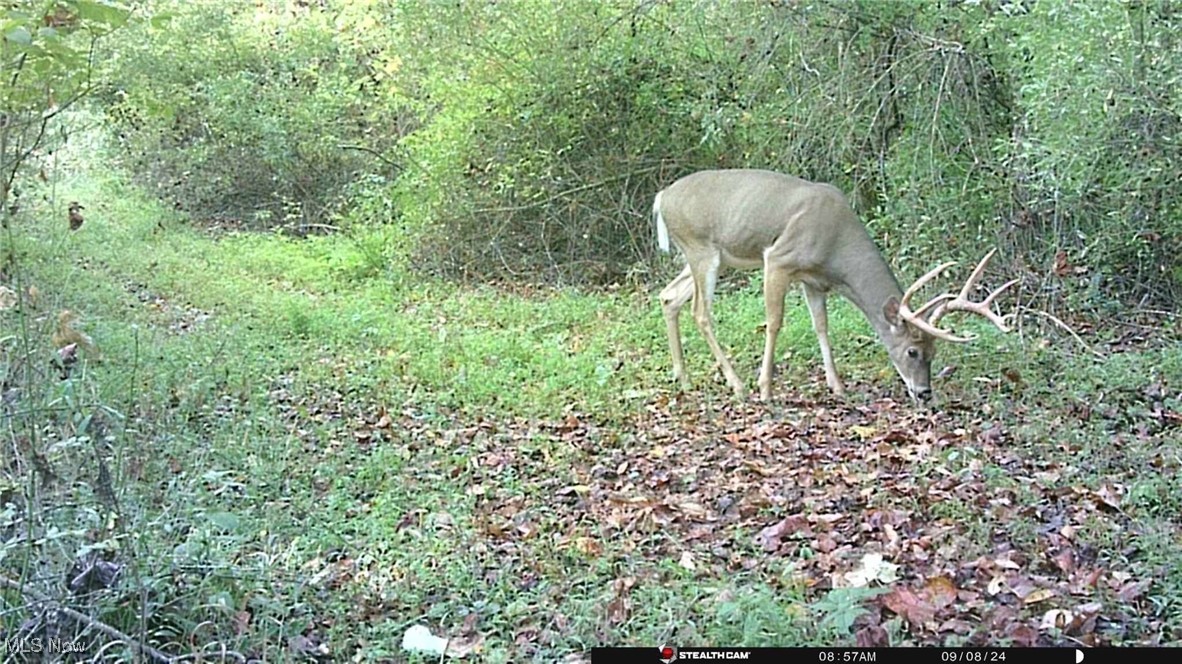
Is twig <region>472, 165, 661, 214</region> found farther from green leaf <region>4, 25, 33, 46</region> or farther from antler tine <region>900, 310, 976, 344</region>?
green leaf <region>4, 25, 33, 46</region>

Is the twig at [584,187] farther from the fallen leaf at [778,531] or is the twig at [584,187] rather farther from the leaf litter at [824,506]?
the fallen leaf at [778,531]

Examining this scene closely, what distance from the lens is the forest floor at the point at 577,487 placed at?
3740 millimetres

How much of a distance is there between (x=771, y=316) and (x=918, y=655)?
170 inches

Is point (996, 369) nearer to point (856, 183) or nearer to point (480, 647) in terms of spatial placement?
point (856, 183)

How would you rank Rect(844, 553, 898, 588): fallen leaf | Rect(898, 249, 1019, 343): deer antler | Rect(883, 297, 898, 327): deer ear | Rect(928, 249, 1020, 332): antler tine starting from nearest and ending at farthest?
Rect(844, 553, 898, 588): fallen leaf < Rect(928, 249, 1020, 332): antler tine < Rect(898, 249, 1019, 343): deer antler < Rect(883, 297, 898, 327): deer ear

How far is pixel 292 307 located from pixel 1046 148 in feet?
17.5

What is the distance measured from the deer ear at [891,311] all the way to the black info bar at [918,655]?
396 centimetres

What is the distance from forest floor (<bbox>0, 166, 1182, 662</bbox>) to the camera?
3.74m

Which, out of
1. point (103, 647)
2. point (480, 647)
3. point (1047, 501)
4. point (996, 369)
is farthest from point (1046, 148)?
point (103, 647)

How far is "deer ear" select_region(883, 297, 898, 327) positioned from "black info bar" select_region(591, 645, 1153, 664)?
396cm

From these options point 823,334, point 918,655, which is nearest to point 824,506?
point 918,655

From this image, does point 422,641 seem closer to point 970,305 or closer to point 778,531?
point 778,531

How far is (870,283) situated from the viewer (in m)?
7.43
